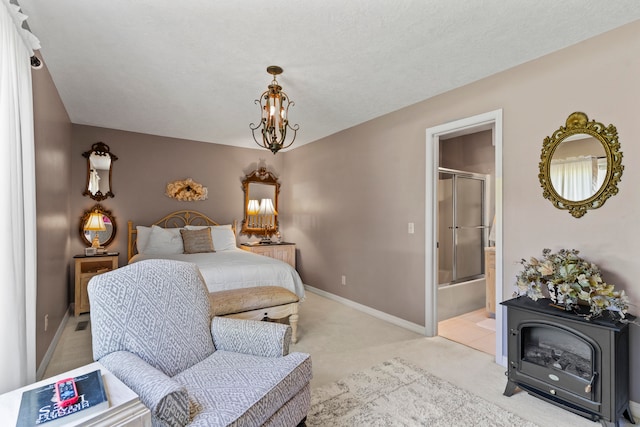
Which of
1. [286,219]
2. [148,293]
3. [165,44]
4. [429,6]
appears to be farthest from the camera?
[286,219]

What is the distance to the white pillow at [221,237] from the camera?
4.95 m

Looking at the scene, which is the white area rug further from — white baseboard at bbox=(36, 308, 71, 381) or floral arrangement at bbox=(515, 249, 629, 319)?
white baseboard at bbox=(36, 308, 71, 381)

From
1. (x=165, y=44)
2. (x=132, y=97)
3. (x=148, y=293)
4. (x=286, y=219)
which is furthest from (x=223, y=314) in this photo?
(x=286, y=219)

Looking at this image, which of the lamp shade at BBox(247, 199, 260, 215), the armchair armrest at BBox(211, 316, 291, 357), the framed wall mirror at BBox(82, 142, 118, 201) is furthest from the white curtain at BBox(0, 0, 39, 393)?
the lamp shade at BBox(247, 199, 260, 215)

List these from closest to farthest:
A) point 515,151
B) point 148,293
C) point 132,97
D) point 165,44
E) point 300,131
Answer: point 148,293 < point 165,44 < point 515,151 < point 132,97 < point 300,131

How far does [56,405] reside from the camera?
1080mm

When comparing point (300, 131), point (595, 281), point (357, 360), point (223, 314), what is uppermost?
point (300, 131)

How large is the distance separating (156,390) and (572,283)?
2.47 metres

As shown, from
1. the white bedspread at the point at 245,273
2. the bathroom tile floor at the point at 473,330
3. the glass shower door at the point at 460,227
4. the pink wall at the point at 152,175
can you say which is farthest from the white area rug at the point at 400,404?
the pink wall at the point at 152,175

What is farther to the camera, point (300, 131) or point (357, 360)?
point (300, 131)

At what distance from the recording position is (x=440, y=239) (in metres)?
4.34

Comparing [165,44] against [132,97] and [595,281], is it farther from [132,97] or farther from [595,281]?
[595,281]

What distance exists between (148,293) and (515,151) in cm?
293

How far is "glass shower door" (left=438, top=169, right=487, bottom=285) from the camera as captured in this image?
14.2 feet
